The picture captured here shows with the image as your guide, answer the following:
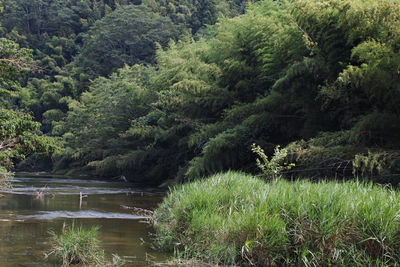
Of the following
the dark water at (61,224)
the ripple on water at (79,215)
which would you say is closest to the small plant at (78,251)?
the dark water at (61,224)

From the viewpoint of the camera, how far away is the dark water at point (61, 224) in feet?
23.7

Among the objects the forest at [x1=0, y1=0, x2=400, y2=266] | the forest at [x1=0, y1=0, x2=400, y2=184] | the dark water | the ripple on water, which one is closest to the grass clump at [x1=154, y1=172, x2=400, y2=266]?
the forest at [x1=0, y1=0, x2=400, y2=266]

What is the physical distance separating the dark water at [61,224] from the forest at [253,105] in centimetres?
159

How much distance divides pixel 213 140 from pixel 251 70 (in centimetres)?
406

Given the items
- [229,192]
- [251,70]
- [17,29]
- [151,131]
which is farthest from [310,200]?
[17,29]

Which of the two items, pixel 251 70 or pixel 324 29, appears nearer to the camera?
pixel 324 29

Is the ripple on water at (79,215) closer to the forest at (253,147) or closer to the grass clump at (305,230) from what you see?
the forest at (253,147)

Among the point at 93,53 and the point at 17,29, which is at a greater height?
the point at 17,29

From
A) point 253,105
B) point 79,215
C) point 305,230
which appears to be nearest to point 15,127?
point 79,215

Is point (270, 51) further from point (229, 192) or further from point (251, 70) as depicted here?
Result: point (229, 192)

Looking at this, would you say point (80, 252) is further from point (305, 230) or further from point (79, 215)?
point (79, 215)

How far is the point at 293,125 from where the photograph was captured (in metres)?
16.3

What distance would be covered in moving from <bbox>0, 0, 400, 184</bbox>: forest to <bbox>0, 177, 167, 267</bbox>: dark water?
1589 mm

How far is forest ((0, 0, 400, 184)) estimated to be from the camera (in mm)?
11117
